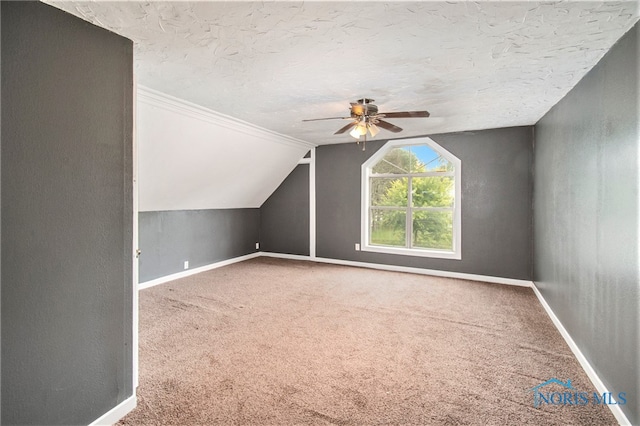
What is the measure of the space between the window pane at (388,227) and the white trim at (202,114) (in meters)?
2.11

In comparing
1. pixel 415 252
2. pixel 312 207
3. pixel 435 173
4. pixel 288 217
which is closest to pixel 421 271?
pixel 415 252

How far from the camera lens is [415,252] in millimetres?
5109

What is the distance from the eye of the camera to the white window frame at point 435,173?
15.7 ft

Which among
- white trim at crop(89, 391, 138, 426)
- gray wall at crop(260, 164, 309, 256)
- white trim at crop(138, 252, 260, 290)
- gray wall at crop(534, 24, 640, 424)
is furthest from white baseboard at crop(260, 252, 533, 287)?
white trim at crop(89, 391, 138, 426)

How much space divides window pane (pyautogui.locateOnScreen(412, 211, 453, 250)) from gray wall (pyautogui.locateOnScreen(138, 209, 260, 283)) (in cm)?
331

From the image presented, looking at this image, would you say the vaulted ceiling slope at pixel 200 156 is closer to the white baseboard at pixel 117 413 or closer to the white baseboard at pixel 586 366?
the white baseboard at pixel 117 413

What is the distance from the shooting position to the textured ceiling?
1594 mm

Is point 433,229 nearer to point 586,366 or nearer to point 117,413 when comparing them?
point 586,366

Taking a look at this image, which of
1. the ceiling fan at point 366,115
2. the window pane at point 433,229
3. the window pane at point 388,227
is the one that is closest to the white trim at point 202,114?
the ceiling fan at point 366,115

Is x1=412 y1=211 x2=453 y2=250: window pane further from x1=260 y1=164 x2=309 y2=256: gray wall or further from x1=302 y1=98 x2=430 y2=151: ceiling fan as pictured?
x1=302 y1=98 x2=430 y2=151: ceiling fan

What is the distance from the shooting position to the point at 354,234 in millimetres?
5625

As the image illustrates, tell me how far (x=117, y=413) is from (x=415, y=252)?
4.39m

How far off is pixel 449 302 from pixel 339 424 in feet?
8.13

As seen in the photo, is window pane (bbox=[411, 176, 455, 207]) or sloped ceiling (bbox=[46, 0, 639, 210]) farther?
window pane (bbox=[411, 176, 455, 207])
